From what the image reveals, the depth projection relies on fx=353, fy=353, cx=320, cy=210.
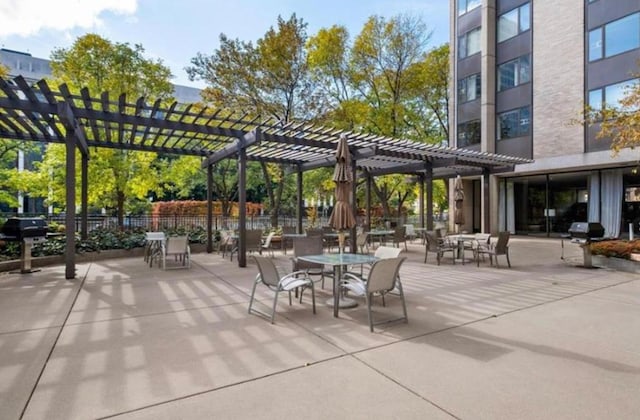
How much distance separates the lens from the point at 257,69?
14.5 metres

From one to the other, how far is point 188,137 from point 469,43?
56.3 ft

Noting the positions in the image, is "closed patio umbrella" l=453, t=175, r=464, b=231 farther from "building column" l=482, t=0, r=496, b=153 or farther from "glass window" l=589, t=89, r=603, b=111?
"building column" l=482, t=0, r=496, b=153

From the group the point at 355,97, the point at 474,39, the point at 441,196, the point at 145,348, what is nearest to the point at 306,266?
the point at 145,348

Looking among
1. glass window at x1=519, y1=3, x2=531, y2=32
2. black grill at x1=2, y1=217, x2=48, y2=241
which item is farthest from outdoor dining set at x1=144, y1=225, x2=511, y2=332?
glass window at x1=519, y1=3, x2=531, y2=32

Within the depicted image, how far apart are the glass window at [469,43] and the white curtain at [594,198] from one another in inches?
344

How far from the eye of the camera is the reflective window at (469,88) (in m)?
19.1

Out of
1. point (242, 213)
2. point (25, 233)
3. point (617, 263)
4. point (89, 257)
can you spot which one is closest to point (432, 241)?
point (617, 263)

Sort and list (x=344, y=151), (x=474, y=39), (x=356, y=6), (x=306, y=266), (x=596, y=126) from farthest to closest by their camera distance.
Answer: (x=474, y=39) < (x=356, y=6) < (x=596, y=126) < (x=306, y=266) < (x=344, y=151)

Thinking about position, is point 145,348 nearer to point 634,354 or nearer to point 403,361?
point 403,361

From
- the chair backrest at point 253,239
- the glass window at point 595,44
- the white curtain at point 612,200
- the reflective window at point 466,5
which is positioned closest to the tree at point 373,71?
the reflective window at point 466,5

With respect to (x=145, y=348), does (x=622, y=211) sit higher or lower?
higher

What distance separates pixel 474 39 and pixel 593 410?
68.8ft

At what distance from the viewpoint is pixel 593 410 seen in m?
2.44

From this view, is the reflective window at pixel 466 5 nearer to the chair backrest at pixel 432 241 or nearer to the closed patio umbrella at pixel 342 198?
the chair backrest at pixel 432 241
